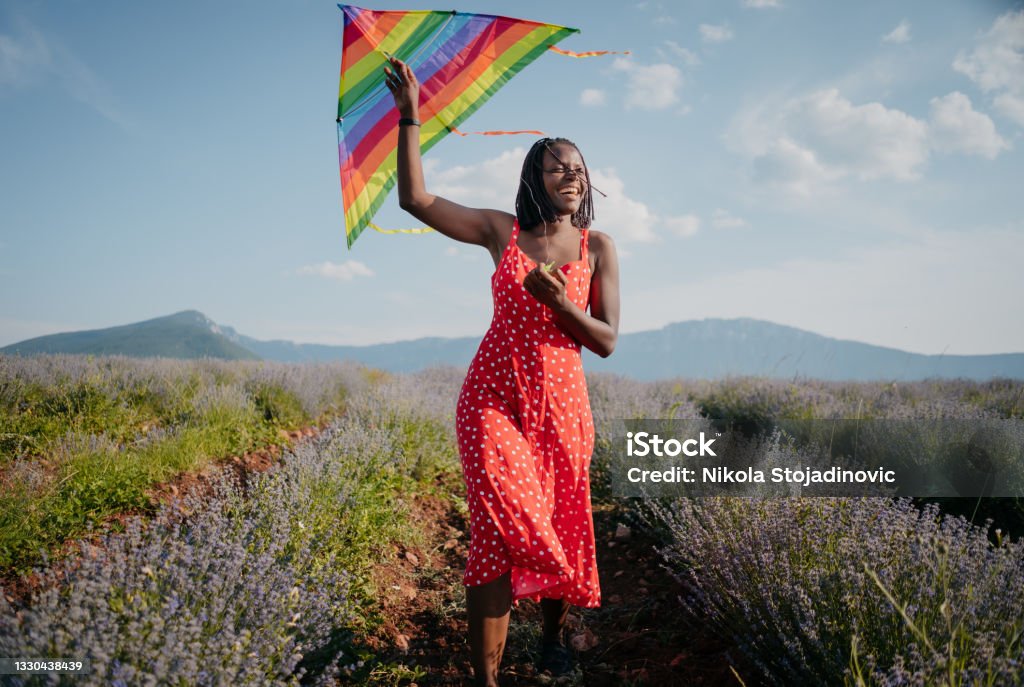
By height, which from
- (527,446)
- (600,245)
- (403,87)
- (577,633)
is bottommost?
A: (577,633)

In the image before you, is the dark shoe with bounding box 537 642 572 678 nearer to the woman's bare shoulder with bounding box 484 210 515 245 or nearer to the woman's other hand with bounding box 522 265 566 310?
the woman's other hand with bounding box 522 265 566 310

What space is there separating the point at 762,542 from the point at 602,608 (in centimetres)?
120

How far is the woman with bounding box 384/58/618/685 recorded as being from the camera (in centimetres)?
212

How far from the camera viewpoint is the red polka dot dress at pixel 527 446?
2117 millimetres

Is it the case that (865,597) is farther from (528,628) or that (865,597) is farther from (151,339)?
(151,339)

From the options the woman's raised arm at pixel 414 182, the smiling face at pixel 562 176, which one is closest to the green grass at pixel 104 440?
the woman's raised arm at pixel 414 182

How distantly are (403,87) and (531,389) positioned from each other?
1.22 metres

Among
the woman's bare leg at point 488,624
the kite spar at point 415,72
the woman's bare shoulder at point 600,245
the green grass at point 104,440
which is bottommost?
the woman's bare leg at point 488,624

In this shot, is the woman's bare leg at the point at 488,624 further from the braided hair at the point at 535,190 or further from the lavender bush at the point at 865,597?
the braided hair at the point at 535,190

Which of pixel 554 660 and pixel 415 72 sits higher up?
pixel 415 72

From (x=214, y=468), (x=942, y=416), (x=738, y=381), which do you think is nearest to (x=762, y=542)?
(x=942, y=416)

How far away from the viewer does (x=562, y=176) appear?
97.7 inches

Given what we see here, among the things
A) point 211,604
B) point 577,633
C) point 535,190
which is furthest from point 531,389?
point 577,633

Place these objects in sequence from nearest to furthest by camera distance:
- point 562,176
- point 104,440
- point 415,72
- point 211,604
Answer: point 211,604 → point 562,176 → point 415,72 → point 104,440
